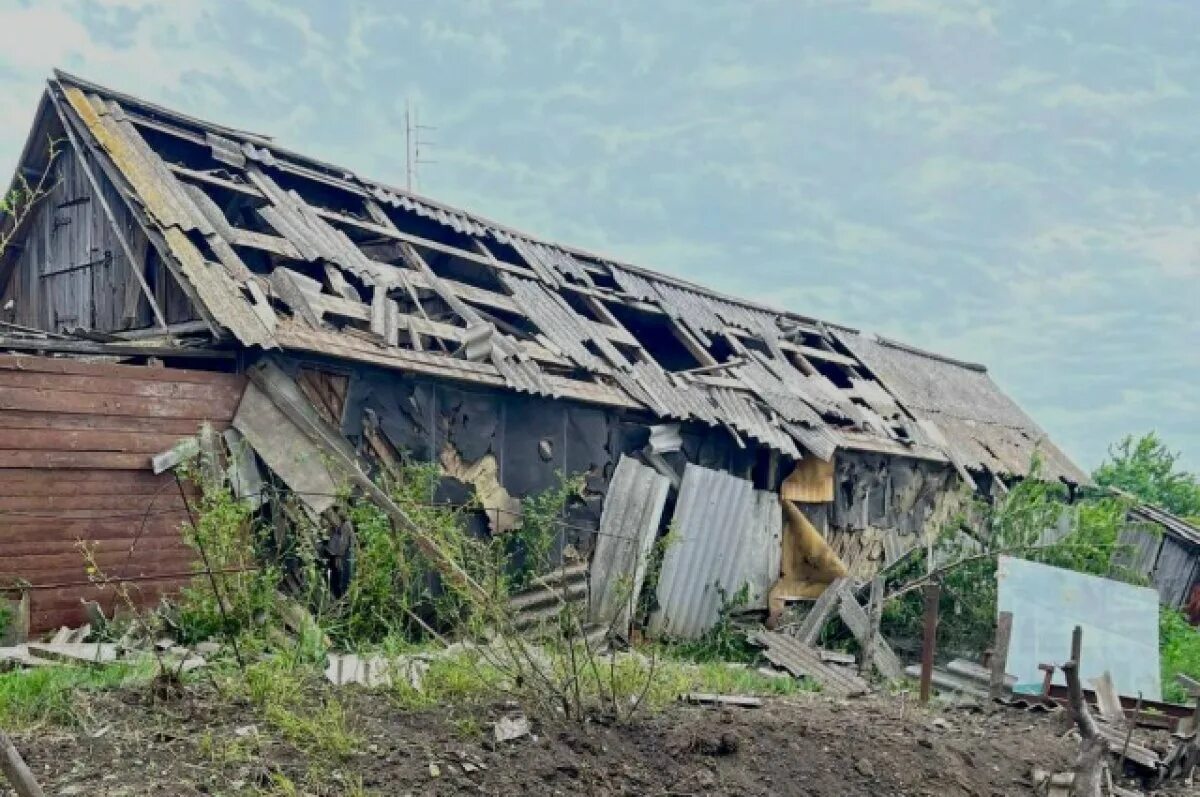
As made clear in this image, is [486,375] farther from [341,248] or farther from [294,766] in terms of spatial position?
[294,766]

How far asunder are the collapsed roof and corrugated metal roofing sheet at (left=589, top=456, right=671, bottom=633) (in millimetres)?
678

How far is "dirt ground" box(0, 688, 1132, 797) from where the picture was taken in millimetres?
3770

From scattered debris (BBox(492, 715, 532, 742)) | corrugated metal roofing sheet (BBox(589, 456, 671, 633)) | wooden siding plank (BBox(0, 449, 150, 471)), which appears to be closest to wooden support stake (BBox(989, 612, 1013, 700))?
corrugated metal roofing sheet (BBox(589, 456, 671, 633))

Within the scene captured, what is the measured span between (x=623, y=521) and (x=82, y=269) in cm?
589

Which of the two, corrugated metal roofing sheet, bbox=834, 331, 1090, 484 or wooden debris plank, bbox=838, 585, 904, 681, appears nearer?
wooden debris plank, bbox=838, 585, 904, 681

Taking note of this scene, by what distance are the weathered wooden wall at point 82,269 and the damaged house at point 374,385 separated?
0.03 metres

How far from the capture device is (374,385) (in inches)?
314

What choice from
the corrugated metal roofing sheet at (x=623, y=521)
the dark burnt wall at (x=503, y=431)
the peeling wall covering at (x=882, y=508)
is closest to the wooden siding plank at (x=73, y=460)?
the dark burnt wall at (x=503, y=431)

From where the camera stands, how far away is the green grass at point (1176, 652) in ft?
33.9

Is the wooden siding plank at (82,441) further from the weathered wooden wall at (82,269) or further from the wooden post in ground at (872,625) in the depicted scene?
the wooden post in ground at (872,625)

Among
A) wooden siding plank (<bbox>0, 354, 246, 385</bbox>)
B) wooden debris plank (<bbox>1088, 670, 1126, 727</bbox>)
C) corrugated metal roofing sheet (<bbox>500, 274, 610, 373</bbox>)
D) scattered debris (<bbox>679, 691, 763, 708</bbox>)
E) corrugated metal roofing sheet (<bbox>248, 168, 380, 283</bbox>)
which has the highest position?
corrugated metal roofing sheet (<bbox>248, 168, 380, 283</bbox>)

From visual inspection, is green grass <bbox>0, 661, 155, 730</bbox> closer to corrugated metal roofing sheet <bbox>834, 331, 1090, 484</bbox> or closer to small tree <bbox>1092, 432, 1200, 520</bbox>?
corrugated metal roofing sheet <bbox>834, 331, 1090, 484</bbox>

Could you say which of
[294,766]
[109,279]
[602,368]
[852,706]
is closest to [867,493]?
[602,368]

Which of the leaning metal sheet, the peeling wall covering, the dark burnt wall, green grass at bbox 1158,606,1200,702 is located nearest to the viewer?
the dark burnt wall
